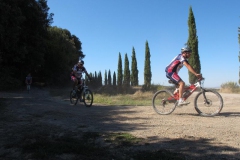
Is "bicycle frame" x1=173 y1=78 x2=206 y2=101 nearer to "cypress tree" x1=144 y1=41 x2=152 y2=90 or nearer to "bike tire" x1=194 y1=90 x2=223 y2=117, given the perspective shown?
"bike tire" x1=194 y1=90 x2=223 y2=117

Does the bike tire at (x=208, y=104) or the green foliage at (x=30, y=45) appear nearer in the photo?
the bike tire at (x=208, y=104)

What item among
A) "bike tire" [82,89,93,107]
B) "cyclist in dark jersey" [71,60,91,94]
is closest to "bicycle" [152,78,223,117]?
"bike tire" [82,89,93,107]

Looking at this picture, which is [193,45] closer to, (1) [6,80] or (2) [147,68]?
(1) [6,80]

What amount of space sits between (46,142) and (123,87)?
18.1m

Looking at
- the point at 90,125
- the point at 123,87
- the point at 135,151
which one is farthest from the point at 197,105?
the point at 123,87

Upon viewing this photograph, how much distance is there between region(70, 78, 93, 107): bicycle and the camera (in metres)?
9.29

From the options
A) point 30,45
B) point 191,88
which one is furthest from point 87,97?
point 30,45

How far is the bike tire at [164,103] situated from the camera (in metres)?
6.62

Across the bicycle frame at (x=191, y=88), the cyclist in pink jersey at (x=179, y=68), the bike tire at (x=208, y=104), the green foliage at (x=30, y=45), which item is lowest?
the bike tire at (x=208, y=104)

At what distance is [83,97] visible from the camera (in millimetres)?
9359

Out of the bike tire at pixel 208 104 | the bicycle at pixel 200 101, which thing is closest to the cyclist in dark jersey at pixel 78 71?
the bicycle at pixel 200 101

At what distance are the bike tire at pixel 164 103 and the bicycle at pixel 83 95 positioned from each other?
3170mm

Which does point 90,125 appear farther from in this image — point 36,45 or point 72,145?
point 36,45

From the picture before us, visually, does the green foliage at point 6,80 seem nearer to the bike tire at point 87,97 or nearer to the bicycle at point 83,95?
the bicycle at point 83,95
